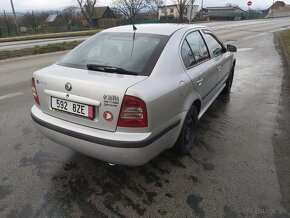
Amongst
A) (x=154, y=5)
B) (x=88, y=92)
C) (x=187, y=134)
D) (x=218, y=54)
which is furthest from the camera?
(x=154, y=5)

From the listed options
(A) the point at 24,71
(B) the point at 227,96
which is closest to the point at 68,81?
(B) the point at 227,96

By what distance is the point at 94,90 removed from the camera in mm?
2609

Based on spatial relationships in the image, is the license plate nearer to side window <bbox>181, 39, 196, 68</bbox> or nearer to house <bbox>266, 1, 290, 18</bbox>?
side window <bbox>181, 39, 196, 68</bbox>

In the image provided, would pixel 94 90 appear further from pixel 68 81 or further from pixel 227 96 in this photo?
pixel 227 96

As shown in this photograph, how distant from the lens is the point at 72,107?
110 inches

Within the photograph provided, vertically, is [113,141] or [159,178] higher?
[113,141]

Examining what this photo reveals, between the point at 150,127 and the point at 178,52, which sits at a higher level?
the point at 178,52

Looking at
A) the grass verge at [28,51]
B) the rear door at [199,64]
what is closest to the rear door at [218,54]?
the rear door at [199,64]

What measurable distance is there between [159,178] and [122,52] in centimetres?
148

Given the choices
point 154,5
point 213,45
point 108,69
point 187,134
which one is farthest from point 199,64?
point 154,5

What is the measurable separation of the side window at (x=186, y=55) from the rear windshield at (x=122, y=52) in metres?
0.27

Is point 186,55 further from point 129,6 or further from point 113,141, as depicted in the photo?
point 129,6

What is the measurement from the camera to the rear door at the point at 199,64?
3.43 meters

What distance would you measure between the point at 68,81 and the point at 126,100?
685mm
